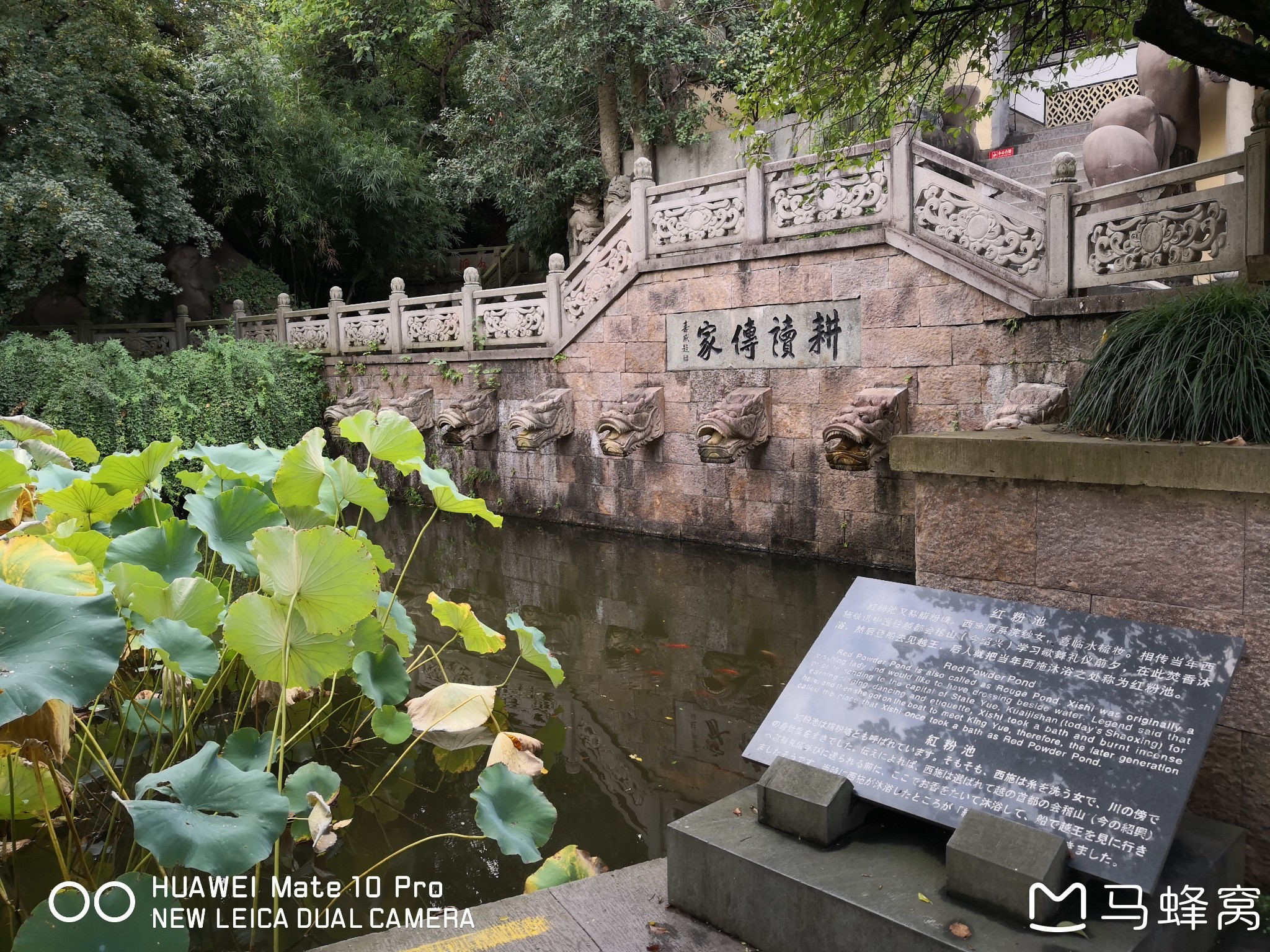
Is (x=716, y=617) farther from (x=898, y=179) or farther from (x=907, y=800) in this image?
(x=907, y=800)

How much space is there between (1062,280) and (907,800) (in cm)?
543

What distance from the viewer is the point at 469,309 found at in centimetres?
1195

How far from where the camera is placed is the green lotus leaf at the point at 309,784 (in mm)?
3465

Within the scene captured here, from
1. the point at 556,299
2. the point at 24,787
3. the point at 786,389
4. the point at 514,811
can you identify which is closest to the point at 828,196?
the point at 786,389

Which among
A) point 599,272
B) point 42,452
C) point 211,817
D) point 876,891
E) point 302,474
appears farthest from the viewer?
point 599,272

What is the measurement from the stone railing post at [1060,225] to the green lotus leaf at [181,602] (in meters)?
5.95

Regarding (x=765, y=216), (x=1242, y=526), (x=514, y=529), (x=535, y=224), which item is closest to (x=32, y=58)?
(x=535, y=224)

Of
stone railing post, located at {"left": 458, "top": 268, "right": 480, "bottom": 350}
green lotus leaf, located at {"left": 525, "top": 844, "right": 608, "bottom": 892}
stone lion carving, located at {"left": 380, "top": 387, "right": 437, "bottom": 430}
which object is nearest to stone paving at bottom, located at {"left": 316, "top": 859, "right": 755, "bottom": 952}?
green lotus leaf, located at {"left": 525, "top": 844, "right": 608, "bottom": 892}

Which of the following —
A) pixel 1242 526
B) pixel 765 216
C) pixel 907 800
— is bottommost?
pixel 907 800

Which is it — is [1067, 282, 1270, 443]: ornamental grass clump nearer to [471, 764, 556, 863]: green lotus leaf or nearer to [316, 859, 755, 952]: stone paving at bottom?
[316, 859, 755, 952]: stone paving at bottom

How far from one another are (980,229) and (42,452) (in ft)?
21.0

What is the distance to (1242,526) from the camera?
2809mm

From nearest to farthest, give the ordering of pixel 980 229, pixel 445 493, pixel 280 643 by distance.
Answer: pixel 280 643
pixel 445 493
pixel 980 229

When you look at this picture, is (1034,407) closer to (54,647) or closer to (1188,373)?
(1188,373)
